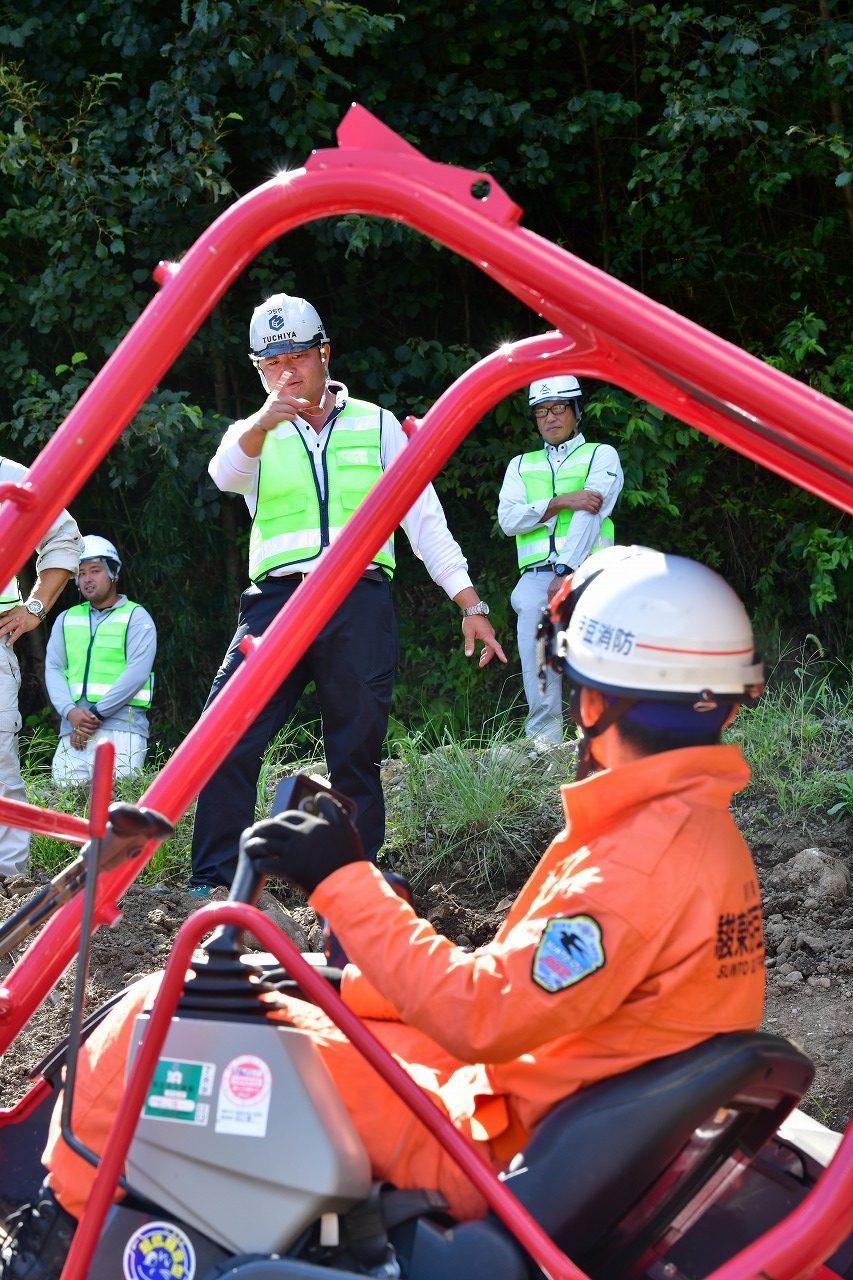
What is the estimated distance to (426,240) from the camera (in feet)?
32.5

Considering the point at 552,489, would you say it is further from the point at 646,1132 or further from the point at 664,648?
the point at 646,1132

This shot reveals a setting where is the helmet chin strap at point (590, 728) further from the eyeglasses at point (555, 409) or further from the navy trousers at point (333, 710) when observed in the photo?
the eyeglasses at point (555, 409)

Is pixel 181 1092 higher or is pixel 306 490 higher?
pixel 306 490

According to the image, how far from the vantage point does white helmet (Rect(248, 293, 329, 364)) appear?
483 cm

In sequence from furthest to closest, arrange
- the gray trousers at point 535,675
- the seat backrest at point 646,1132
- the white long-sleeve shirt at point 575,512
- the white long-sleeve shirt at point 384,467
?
1. the white long-sleeve shirt at point 575,512
2. the gray trousers at point 535,675
3. the white long-sleeve shirt at point 384,467
4. the seat backrest at point 646,1132

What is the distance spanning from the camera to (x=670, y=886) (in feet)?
6.50

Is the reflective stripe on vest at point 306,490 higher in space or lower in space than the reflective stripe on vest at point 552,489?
lower

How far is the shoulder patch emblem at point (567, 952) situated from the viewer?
1.92 m

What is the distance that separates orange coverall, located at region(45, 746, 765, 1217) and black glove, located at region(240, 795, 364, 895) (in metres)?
0.02

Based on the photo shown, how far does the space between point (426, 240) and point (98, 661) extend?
391 cm

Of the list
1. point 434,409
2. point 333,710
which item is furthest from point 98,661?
point 434,409

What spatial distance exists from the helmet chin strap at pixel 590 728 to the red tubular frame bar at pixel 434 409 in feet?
1.27

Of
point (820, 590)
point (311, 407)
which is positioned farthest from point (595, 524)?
point (311, 407)

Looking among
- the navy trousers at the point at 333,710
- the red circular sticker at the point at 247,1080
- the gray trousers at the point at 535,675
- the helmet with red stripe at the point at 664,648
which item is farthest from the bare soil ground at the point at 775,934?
the helmet with red stripe at the point at 664,648
